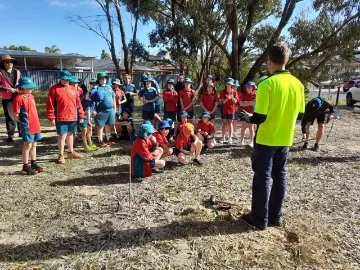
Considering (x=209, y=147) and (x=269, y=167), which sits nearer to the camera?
(x=269, y=167)

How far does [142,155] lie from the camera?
18.7 feet

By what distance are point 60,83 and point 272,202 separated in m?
4.46

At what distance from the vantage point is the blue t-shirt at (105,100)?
308 inches

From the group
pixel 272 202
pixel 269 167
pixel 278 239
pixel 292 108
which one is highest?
pixel 292 108

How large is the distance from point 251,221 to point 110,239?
1.59 meters

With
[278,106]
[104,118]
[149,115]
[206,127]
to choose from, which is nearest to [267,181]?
[278,106]

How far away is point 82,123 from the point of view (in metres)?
7.39

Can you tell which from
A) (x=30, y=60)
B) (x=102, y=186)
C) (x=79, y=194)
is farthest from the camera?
(x=30, y=60)

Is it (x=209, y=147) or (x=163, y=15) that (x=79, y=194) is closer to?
(x=209, y=147)

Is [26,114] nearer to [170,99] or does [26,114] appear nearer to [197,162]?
[197,162]

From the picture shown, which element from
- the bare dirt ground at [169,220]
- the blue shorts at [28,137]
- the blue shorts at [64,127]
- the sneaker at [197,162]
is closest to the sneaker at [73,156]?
the bare dirt ground at [169,220]

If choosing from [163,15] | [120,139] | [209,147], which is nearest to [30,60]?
[163,15]

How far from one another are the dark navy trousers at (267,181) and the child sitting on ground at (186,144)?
9.25 ft

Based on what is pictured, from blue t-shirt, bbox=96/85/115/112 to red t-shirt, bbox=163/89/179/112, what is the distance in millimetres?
1466
